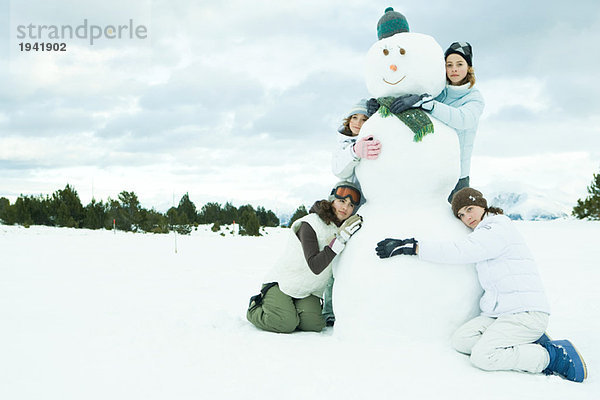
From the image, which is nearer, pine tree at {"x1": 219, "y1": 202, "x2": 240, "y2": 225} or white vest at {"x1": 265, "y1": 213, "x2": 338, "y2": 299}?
white vest at {"x1": 265, "y1": 213, "x2": 338, "y2": 299}

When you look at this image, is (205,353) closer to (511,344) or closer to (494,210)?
(511,344)

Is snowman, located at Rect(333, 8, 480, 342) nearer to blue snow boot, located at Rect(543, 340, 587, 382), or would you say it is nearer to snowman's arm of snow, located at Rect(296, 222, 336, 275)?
snowman's arm of snow, located at Rect(296, 222, 336, 275)

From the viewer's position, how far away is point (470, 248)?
119 inches

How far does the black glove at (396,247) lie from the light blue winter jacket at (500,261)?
0.19 feet

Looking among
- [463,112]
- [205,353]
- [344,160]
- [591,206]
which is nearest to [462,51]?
[463,112]

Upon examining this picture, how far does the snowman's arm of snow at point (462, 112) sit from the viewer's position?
11.4ft

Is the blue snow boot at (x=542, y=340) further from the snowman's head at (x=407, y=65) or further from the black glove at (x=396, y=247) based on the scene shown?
the snowman's head at (x=407, y=65)

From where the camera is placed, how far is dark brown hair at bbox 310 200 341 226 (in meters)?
3.80

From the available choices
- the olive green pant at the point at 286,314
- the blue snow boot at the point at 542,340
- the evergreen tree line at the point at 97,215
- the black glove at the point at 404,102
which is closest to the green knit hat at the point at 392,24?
the black glove at the point at 404,102

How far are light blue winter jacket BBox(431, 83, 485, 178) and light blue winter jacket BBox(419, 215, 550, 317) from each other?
0.87 m

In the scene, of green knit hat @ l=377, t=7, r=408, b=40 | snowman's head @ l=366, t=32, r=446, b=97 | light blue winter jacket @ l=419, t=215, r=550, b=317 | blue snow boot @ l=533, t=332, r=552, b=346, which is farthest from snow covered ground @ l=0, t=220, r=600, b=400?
green knit hat @ l=377, t=7, r=408, b=40

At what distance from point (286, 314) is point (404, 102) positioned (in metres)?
1.93

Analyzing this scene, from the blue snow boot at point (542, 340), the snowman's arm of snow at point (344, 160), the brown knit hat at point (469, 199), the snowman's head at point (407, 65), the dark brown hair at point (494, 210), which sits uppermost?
the snowman's head at point (407, 65)

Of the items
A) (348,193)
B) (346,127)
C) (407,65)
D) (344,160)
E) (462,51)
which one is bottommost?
(348,193)
